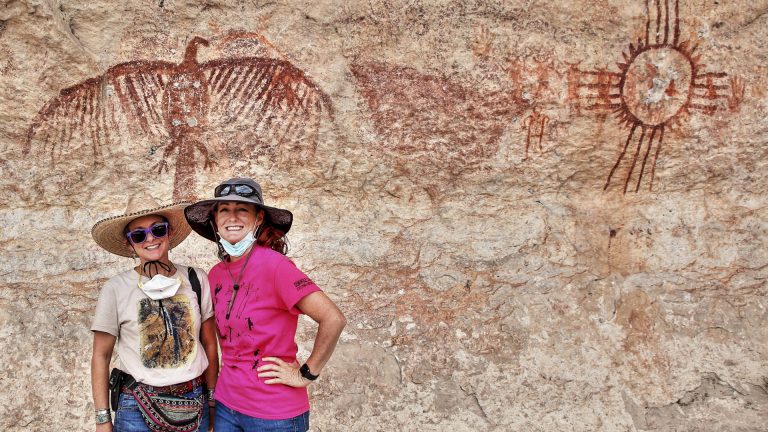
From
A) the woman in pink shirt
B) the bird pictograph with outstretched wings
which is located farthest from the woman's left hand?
the bird pictograph with outstretched wings

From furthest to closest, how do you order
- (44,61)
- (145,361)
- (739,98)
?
1. (739,98)
2. (44,61)
3. (145,361)

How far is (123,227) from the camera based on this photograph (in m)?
2.70

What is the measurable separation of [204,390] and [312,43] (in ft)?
7.03

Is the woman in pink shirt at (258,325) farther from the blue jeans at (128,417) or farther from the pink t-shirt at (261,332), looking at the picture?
the blue jeans at (128,417)

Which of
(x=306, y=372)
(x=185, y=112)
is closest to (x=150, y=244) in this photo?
(x=306, y=372)

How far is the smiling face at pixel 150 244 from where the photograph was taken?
261 centimetres

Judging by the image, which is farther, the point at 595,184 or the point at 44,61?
the point at 595,184

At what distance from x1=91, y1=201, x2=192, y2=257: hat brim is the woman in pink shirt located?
0.19 m

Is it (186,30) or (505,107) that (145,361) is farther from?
(505,107)

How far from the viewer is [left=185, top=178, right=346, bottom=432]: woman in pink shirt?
245 cm

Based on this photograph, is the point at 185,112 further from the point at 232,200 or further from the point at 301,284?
the point at 301,284

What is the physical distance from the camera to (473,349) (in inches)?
162

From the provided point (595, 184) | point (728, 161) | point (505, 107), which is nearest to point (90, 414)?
point (505, 107)

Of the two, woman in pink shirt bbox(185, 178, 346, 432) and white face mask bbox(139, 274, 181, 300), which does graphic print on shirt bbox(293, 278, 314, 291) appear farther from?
white face mask bbox(139, 274, 181, 300)
